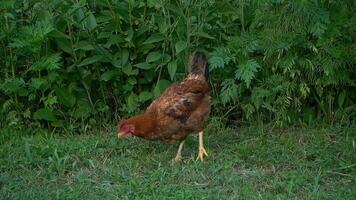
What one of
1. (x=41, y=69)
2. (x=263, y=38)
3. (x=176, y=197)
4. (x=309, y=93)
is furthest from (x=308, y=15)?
(x=41, y=69)

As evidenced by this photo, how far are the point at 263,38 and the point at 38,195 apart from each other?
254 cm

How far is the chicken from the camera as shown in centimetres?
606

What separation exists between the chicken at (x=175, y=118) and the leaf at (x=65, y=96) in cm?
128

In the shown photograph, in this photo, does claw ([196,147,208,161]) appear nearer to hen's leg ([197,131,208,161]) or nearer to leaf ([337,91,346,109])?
hen's leg ([197,131,208,161])

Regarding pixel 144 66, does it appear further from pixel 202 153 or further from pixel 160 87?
pixel 202 153

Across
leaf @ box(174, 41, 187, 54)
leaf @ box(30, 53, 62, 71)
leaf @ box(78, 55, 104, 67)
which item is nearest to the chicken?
leaf @ box(174, 41, 187, 54)

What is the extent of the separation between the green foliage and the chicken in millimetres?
439

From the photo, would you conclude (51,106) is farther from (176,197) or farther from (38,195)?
(176,197)

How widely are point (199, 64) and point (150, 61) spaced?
0.91m

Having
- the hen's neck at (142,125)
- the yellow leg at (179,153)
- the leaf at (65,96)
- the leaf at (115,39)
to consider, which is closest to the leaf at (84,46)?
the leaf at (115,39)

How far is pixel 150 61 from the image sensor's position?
7066 millimetres

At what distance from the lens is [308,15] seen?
502 centimetres

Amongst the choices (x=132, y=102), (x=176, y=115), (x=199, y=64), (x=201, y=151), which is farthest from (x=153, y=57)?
(x=201, y=151)

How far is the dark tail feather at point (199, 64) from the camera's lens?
630cm
